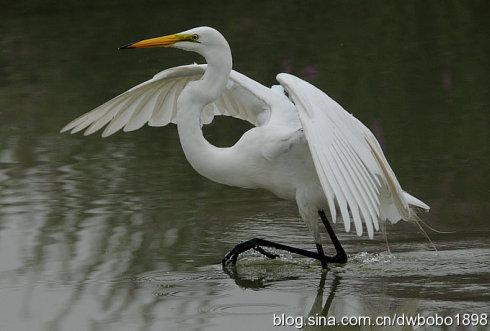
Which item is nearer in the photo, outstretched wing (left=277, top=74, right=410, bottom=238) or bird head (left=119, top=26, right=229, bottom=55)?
outstretched wing (left=277, top=74, right=410, bottom=238)

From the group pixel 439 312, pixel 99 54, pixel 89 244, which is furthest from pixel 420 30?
pixel 439 312

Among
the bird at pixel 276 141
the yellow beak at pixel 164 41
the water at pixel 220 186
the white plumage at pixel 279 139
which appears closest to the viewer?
the white plumage at pixel 279 139

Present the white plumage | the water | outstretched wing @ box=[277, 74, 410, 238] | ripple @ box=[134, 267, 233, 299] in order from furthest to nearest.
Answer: ripple @ box=[134, 267, 233, 299], the water, the white plumage, outstretched wing @ box=[277, 74, 410, 238]

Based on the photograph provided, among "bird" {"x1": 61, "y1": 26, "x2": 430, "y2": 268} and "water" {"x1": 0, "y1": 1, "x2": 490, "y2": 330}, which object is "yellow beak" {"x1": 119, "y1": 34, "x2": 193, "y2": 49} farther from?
"water" {"x1": 0, "y1": 1, "x2": 490, "y2": 330}

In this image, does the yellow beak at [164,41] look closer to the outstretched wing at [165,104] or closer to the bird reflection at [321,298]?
the outstretched wing at [165,104]

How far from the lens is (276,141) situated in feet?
20.1

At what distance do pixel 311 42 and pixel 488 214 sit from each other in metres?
5.56

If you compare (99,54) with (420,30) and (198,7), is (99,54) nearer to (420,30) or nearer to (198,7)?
(198,7)

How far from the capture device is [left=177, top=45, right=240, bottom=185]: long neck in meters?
6.17

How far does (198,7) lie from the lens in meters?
14.3

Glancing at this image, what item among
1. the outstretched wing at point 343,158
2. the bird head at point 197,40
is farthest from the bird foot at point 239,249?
the bird head at point 197,40

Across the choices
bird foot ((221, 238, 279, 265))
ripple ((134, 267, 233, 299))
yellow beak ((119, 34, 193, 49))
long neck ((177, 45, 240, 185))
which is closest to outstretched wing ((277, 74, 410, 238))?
long neck ((177, 45, 240, 185))

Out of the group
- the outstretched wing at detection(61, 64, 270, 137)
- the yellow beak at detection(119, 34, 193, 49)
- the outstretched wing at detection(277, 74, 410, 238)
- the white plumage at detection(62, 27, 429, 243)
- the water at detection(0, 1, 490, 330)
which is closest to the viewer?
the outstretched wing at detection(277, 74, 410, 238)

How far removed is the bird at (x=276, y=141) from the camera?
212 inches
